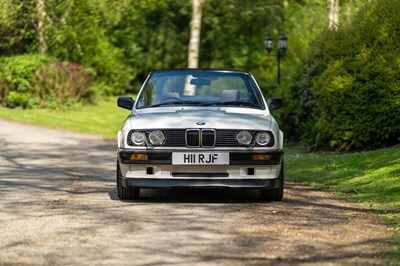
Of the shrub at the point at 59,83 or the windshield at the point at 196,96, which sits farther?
the shrub at the point at 59,83

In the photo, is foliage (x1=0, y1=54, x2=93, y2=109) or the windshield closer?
the windshield

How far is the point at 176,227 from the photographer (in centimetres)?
930

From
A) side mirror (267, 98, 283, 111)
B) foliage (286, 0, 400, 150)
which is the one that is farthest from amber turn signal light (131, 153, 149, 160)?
foliage (286, 0, 400, 150)

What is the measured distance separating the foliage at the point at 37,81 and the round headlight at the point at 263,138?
25.6 meters

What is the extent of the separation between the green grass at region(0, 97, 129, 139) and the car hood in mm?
15509

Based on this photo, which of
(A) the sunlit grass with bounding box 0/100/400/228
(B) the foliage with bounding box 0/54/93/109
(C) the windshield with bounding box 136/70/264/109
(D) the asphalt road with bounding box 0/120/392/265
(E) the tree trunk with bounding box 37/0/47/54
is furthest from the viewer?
(B) the foliage with bounding box 0/54/93/109

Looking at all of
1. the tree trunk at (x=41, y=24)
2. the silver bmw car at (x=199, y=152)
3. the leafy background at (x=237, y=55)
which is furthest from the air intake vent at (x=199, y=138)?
the tree trunk at (x=41, y=24)

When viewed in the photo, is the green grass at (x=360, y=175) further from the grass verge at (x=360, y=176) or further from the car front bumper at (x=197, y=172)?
the car front bumper at (x=197, y=172)

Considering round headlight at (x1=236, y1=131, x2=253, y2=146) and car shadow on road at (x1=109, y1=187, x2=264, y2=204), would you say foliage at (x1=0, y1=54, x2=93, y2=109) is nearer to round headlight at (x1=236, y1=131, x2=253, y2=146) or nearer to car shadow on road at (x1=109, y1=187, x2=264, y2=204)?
car shadow on road at (x1=109, y1=187, x2=264, y2=204)

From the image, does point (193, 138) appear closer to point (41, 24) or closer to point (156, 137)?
point (156, 137)

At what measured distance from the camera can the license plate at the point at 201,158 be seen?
11125mm

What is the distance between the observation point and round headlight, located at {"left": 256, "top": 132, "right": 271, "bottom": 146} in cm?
1138

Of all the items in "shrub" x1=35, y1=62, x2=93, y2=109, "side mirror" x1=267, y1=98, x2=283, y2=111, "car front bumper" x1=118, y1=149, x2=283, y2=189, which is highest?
"side mirror" x1=267, y1=98, x2=283, y2=111

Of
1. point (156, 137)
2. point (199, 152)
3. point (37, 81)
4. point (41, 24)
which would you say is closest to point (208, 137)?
point (199, 152)
